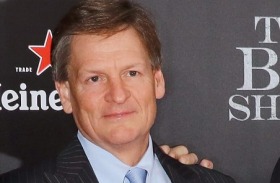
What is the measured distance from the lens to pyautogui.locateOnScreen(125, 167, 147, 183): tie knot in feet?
5.21

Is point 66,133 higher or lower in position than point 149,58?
lower

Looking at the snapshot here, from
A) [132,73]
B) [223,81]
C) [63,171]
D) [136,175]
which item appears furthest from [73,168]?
[223,81]

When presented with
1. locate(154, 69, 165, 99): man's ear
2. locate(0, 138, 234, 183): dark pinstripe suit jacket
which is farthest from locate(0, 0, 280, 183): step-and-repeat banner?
locate(0, 138, 234, 183): dark pinstripe suit jacket

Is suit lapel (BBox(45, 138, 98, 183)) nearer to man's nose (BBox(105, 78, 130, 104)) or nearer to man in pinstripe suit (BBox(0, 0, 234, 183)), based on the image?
man in pinstripe suit (BBox(0, 0, 234, 183))

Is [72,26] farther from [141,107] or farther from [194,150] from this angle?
[194,150]

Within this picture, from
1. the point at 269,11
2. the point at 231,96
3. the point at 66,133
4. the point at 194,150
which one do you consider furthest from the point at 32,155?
the point at 269,11

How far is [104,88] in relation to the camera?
1.52 m

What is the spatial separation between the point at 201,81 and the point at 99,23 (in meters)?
0.85

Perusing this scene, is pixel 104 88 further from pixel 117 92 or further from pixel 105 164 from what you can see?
pixel 105 164

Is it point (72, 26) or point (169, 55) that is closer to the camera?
point (72, 26)

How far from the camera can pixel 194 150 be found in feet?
7.63

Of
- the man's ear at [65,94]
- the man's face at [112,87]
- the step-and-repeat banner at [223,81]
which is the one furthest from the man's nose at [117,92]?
A: the step-and-repeat banner at [223,81]

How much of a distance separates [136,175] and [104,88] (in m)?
0.22

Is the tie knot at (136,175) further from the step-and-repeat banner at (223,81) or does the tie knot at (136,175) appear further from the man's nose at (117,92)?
the step-and-repeat banner at (223,81)
